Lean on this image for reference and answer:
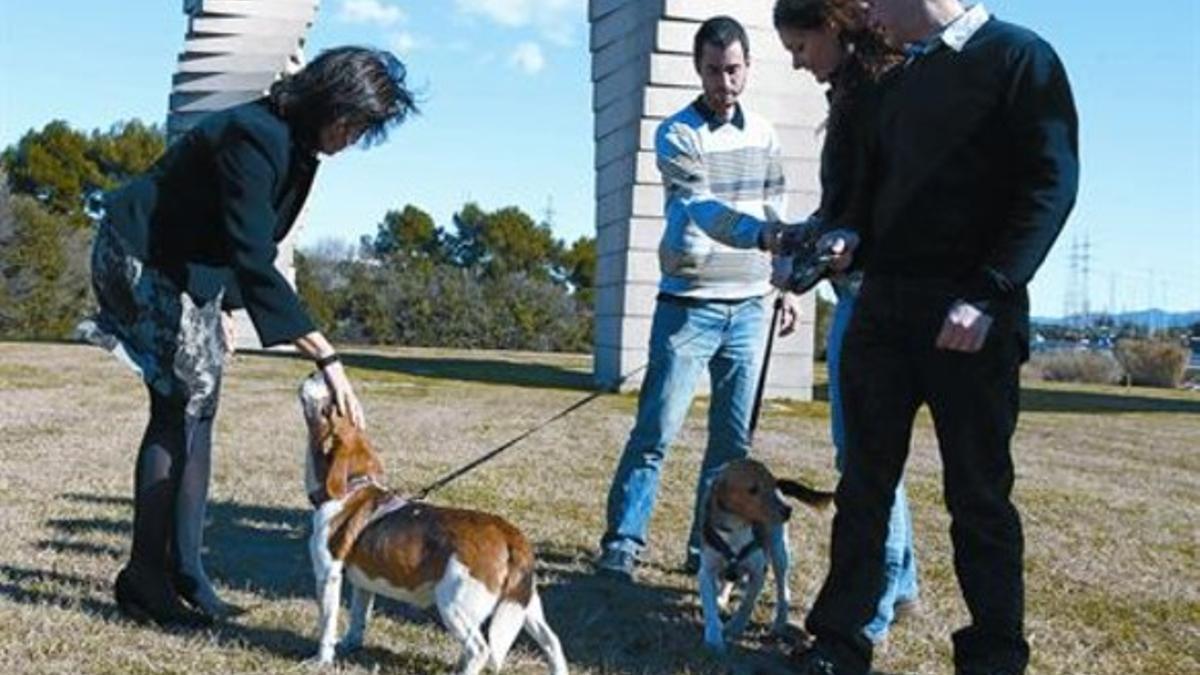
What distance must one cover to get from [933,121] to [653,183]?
39.2 feet

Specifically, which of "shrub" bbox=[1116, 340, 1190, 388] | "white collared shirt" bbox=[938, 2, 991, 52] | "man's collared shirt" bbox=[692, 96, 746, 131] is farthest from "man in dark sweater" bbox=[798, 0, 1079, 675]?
"shrub" bbox=[1116, 340, 1190, 388]

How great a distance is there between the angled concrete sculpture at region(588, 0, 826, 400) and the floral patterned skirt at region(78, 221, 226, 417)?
11097 millimetres

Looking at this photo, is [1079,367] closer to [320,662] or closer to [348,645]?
[348,645]

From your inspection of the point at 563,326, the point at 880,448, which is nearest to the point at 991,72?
the point at 880,448

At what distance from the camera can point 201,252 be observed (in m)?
4.52

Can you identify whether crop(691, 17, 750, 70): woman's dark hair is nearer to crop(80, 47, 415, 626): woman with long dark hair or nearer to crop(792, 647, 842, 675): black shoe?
crop(80, 47, 415, 626): woman with long dark hair

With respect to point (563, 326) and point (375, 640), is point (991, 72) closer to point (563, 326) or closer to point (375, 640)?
point (375, 640)

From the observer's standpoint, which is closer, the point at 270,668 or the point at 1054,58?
the point at 1054,58

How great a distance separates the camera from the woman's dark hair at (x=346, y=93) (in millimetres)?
4340

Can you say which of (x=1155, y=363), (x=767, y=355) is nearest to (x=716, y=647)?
(x=767, y=355)

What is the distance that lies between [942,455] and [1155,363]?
2925 cm

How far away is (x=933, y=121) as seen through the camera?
376cm

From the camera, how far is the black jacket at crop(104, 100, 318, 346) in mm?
4238

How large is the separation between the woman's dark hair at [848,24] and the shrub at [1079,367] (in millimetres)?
28764
